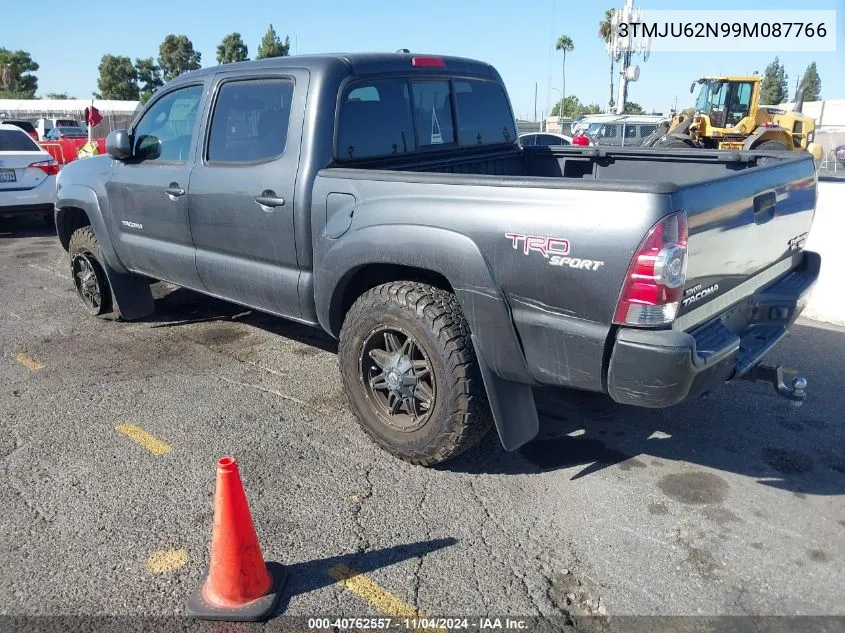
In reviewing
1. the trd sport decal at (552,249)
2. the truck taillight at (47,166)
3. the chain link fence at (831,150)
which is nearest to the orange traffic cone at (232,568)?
the trd sport decal at (552,249)

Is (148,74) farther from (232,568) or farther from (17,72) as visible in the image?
(232,568)

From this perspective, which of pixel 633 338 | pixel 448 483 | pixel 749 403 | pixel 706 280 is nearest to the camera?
pixel 633 338

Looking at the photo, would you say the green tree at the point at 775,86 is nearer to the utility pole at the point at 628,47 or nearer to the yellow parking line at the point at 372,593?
the utility pole at the point at 628,47

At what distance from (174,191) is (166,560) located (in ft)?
8.33

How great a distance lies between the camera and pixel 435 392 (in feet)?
11.0

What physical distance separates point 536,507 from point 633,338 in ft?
3.39

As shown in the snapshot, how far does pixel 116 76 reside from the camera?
65000 mm

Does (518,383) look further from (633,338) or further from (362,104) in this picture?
(362,104)

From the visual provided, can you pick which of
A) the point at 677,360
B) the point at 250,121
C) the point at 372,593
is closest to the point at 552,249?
the point at 677,360

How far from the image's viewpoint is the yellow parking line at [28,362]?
4996 millimetres

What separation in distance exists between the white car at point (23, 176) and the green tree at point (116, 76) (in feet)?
201

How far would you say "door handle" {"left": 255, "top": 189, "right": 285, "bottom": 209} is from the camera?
3.81 m

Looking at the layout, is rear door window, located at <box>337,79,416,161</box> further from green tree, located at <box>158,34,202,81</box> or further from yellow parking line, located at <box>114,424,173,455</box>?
green tree, located at <box>158,34,202,81</box>

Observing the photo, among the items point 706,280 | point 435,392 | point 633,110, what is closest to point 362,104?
point 435,392
